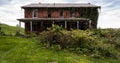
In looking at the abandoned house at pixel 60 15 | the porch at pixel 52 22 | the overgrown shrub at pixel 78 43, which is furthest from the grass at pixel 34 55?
the abandoned house at pixel 60 15

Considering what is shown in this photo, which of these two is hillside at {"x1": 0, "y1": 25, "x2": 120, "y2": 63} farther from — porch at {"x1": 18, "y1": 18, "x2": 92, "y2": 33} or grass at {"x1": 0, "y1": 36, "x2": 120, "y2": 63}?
porch at {"x1": 18, "y1": 18, "x2": 92, "y2": 33}

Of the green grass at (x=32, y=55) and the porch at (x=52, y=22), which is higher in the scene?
the porch at (x=52, y=22)

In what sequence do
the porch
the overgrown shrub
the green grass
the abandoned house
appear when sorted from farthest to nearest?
the abandoned house → the porch → the overgrown shrub → the green grass

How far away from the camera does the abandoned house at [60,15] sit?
58438mm

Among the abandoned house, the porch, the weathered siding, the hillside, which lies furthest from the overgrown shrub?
the weathered siding

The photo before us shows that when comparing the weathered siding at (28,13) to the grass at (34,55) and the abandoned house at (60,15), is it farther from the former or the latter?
the grass at (34,55)

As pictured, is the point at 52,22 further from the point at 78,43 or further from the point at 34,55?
the point at 34,55

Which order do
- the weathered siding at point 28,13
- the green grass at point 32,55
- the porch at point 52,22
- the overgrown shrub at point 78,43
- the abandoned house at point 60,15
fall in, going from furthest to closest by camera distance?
the weathered siding at point 28,13 → the abandoned house at point 60,15 → the porch at point 52,22 → the overgrown shrub at point 78,43 → the green grass at point 32,55

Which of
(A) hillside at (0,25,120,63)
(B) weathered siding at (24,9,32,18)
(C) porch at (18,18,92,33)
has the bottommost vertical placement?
(A) hillside at (0,25,120,63)

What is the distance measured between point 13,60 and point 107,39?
1743cm

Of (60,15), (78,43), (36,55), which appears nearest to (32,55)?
(36,55)

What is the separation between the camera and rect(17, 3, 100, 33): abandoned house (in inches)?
2301

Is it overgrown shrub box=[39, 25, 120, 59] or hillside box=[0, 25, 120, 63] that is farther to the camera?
overgrown shrub box=[39, 25, 120, 59]

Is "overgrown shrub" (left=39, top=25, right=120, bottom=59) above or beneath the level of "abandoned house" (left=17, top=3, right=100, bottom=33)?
beneath
